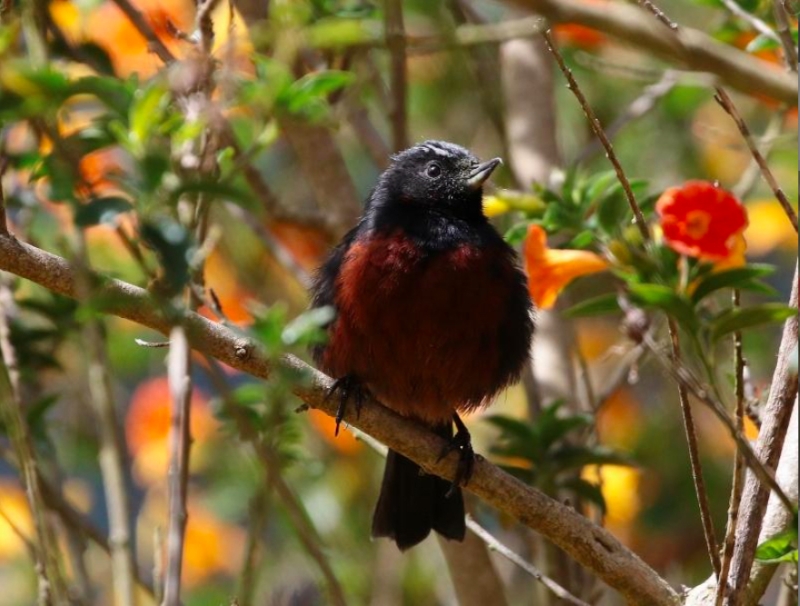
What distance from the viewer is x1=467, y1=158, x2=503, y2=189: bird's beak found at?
439 cm

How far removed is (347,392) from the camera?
12.8 ft

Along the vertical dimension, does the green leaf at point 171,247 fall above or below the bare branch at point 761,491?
above

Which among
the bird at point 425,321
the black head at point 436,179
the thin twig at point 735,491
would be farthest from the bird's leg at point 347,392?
the thin twig at point 735,491

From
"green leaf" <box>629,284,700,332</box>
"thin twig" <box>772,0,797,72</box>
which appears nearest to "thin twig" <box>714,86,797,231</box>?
"thin twig" <box>772,0,797,72</box>

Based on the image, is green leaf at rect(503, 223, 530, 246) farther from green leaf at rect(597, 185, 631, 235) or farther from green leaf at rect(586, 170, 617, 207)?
green leaf at rect(597, 185, 631, 235)

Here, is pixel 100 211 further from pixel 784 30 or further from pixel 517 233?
pixel 517 233

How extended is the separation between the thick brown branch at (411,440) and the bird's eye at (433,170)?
49.6 inches

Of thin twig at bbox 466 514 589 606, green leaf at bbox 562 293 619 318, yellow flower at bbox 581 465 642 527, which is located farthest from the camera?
yellow flower at bbox 581 465 642 527

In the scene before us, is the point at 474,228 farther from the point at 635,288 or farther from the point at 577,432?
the point at 635,288

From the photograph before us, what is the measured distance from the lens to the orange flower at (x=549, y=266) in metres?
3.31

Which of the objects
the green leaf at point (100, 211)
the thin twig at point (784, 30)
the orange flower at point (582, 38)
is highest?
the orange flower at point (582, 38)

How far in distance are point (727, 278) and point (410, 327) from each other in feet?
5.58

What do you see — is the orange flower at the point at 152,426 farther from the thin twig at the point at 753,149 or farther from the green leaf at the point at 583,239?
the thin twig at the point at 753,149

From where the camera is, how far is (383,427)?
346 centimetres
